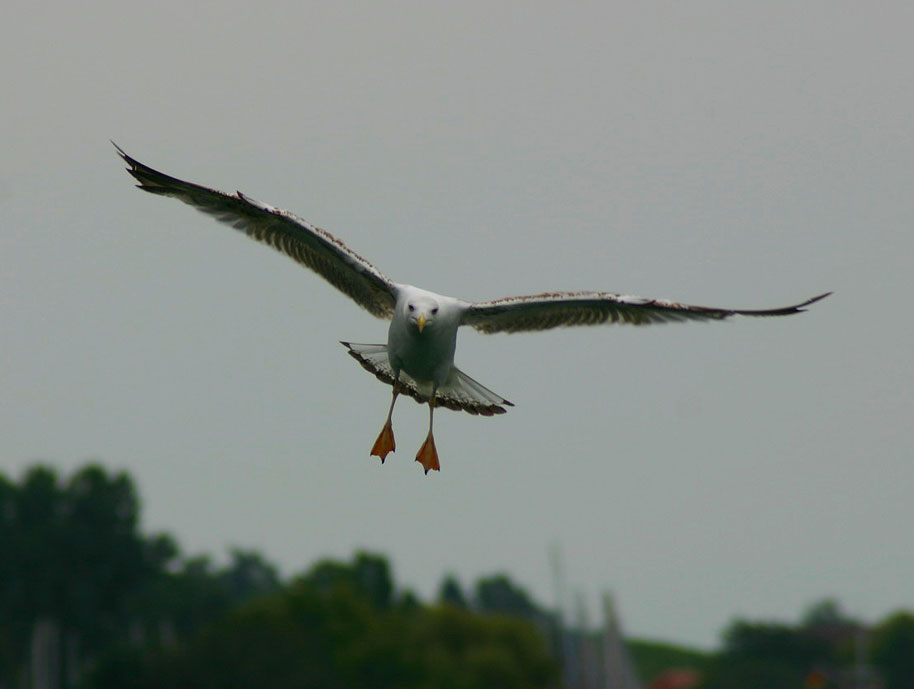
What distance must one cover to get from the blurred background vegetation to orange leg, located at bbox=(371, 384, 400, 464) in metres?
46.8

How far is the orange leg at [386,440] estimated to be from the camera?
A: 57.6ft

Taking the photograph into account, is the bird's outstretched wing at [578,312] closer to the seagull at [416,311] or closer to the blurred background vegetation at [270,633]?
the seagull at [416,311]

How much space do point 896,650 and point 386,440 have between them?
96109mm

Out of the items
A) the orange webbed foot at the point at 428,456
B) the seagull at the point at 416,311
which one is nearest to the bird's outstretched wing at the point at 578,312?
the seagull at the point at 416,311

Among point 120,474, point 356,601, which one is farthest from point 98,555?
point 356,601

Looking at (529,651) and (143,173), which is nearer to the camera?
(143,173)

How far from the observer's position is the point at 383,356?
715 inches

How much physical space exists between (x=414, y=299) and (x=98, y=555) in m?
88.9

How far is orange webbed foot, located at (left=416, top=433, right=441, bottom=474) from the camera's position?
17.5 m

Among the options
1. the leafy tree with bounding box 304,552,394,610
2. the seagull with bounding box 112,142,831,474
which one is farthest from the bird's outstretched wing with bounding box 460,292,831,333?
the leafy tree with bounding box 304,552,394,610

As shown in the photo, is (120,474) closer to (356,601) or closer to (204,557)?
(356,601)

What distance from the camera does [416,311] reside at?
1636cm

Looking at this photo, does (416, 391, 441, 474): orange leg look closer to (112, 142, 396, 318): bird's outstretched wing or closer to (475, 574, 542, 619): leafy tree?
(112, 142, 396, 318): bird's outstretched wing

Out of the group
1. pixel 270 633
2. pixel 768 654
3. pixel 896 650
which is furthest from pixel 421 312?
pixel 896 650
